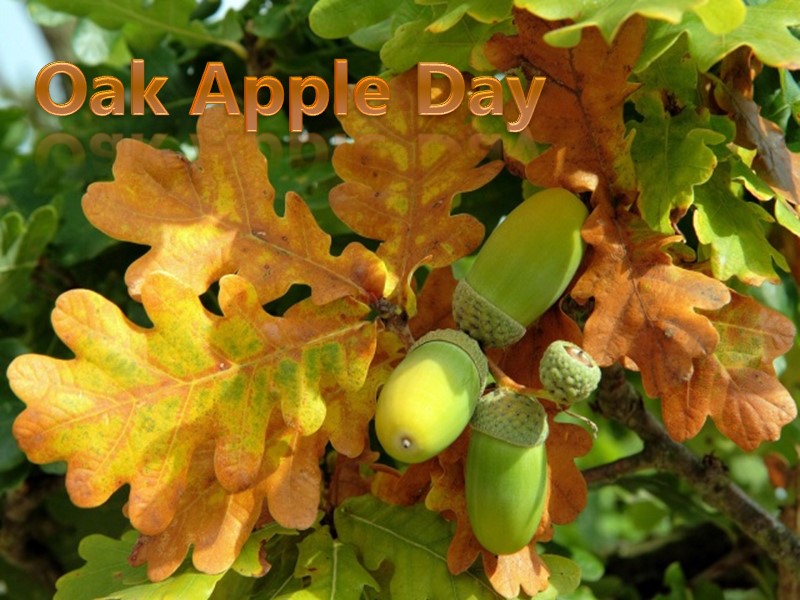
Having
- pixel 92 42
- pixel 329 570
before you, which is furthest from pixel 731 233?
pixel 92 42

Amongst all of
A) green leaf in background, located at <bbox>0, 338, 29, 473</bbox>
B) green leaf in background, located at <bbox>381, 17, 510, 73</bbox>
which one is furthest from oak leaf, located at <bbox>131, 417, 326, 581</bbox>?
green leaf in background, located at <bbox>0, 338, 29, 473</bbox>

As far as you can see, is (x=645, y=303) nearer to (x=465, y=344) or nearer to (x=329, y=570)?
(x=465, y=344)

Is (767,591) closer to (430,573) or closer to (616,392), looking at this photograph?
(616,392)

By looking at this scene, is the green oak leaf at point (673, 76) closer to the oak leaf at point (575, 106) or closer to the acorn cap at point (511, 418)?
the oak leaf at point (575, 106)

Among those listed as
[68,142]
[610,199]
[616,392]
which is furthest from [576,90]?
[68,142]

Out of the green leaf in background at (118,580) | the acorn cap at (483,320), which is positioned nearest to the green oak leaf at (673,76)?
the acorn cap at (483,320)

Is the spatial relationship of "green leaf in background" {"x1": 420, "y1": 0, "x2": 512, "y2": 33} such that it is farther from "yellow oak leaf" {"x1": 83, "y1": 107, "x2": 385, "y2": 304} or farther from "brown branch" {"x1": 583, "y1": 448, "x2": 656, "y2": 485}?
Result: "brown branch" {"x1": 583, "y1": 448, "x2": 656, "y2": 485}

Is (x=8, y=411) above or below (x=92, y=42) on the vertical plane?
below
